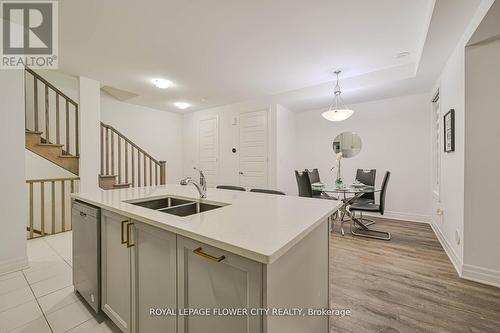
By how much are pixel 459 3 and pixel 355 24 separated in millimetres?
818

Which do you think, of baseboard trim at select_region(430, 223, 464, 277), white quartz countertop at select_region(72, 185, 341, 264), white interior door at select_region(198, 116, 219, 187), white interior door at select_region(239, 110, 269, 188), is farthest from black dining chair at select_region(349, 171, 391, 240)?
white interior door at select_region(198, 116, 219, 187)

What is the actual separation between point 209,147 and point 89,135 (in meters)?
2.67

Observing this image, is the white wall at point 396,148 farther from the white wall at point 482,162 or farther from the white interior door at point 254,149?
the white wall at point 482,162

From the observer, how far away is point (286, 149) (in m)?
4.90

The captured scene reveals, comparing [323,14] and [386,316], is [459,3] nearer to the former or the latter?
[323,14]

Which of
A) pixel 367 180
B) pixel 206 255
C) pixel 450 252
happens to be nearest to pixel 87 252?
pixel 206 255

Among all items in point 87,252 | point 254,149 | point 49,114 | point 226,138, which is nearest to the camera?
point 87,252

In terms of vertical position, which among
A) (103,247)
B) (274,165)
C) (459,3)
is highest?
(459,3)

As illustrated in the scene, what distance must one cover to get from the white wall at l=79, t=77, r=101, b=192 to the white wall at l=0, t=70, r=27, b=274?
116cm

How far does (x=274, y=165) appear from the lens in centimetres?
456

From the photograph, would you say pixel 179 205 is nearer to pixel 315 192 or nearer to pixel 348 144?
pixel 315 192

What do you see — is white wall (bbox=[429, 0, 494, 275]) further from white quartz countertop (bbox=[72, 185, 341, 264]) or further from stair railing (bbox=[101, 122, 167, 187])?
stair railing (bbox=[101, 122, 167, 187])

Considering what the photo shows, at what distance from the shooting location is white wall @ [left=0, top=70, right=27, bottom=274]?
2234mm

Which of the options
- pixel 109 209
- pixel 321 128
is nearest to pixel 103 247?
pixel 109 209
